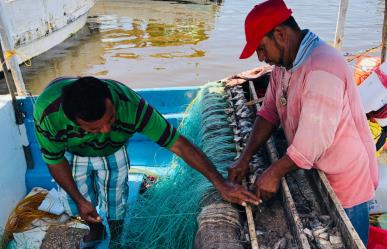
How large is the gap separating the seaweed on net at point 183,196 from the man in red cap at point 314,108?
0.72 m

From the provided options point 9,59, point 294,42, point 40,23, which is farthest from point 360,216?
point 40,23

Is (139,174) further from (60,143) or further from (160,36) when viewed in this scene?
(160,36)

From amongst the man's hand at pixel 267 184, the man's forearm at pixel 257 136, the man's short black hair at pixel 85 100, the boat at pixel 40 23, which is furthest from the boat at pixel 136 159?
the boat at pixel 40 23

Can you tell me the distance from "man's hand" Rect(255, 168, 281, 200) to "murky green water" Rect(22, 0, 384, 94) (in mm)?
7912

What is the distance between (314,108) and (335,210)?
659 millimetres

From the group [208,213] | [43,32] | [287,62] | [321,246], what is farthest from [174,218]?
[43,32]

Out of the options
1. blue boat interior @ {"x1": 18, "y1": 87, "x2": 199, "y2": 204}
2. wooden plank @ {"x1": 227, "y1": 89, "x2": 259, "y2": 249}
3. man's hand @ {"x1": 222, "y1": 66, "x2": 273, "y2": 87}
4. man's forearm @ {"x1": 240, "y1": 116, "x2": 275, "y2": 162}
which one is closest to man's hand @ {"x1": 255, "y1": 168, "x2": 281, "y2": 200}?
wooden plank @ {"x1": 227, "y1": 89, "x2": 259, "y2": 249}

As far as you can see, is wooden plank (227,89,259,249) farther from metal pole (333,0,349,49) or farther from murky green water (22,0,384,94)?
murky green water (22,0,384,94)

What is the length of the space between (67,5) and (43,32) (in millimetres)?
1981

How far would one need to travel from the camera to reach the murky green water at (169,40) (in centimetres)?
1088

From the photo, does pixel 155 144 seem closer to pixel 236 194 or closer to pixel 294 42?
pixel 236 194

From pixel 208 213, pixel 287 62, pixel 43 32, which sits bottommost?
pixel 43 32

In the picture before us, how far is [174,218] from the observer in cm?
293

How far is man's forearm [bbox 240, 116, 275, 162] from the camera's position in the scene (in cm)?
276
